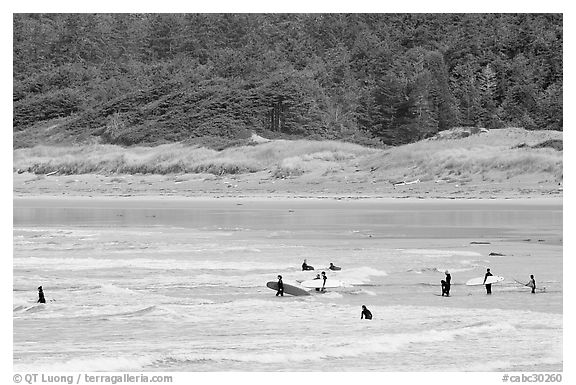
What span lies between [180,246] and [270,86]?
28281mm

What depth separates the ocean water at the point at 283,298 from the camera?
11.3 metres

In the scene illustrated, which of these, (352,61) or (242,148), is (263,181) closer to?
(242,148)

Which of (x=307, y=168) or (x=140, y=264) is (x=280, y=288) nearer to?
(x=140, y=264)

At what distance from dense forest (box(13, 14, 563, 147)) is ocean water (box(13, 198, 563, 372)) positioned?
1888 centimetres

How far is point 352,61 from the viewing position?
50.0m

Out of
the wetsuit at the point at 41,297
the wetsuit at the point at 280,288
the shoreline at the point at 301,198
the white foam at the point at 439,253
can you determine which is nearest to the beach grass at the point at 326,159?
the shoreline at the point at 301,198

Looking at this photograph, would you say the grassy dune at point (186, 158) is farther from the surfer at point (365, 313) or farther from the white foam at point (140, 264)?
the surfer at point (365, 313)

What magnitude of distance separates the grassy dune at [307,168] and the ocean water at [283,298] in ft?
25.5

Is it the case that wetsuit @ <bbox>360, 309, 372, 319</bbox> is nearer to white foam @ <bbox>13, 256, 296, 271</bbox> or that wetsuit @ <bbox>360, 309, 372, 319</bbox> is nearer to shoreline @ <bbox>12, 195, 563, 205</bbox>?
white foam @ <bbox>13, 256, 296, 271</bbox>

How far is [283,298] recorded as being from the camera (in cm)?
1435

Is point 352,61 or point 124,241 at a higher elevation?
point 352,61
